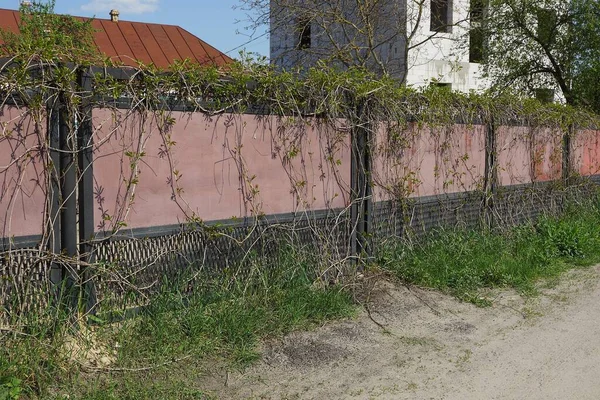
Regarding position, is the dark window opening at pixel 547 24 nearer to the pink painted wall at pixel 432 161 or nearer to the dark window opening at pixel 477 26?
the dark window opening at pixel 477 26

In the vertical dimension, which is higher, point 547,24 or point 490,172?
point 547,24

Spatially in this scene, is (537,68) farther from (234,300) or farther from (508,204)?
(234,300)

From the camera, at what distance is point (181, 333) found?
4797 millimetres

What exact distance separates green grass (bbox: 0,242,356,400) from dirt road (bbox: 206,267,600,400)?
0.68 ft

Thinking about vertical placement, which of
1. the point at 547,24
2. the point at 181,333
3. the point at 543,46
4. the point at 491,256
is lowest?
the point at 181,333

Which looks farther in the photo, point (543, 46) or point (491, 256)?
point (543, 46)

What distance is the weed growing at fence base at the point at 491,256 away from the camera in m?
6.90

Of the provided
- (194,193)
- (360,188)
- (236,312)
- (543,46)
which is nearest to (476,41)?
(543,46)

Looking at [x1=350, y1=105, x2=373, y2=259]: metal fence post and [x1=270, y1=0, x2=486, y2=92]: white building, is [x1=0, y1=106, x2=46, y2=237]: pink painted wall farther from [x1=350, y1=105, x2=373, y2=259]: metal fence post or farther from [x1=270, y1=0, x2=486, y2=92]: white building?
[x1=270, y1=0, x2=486, y2=92]: white building

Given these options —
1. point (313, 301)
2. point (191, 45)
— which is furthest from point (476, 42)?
point (313, 301)

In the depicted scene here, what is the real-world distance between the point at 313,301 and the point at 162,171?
5.47 feet

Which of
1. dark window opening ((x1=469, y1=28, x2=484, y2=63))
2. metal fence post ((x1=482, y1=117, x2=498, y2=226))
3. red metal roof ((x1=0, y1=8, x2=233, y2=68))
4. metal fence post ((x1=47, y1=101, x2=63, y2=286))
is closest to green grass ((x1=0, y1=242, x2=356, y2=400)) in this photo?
metal fence post ((x1=47, y1=101, x2=63, y2=286))

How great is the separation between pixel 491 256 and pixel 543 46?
9931 mm

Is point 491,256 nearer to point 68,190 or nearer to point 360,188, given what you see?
point 360,188
